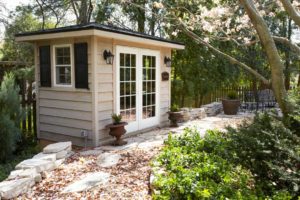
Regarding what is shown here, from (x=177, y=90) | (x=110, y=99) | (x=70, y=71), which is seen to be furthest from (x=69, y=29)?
(x=177, y=90)

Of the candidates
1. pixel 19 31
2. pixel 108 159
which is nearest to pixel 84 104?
pixel 108 159

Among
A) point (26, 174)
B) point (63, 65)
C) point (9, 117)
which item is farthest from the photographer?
point (63, 65)

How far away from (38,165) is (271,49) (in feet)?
11.4

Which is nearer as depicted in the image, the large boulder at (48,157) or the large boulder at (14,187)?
the large boulder at (14,187)

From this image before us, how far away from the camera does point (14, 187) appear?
3309 mm

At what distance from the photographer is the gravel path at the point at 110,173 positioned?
3.25m

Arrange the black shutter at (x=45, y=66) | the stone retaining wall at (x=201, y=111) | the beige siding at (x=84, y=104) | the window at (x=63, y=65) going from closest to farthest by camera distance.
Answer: the beige siding at (x=84, y=104) → the window at (x=63, y=65) → the black shutter at (x=45, y=66) → the stone retaining wall at (x=201, y=111)

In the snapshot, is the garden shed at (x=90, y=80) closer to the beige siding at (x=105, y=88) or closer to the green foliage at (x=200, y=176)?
the beige siding at (x=105, y=88)

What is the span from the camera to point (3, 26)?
45.4ft

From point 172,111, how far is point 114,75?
2336 millimetres

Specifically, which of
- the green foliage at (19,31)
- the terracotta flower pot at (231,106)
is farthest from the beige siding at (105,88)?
the green foliage at (19,31)

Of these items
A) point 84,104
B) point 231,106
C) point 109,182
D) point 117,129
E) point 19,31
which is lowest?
point 109,182

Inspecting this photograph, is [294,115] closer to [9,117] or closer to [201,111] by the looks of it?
[9,117]

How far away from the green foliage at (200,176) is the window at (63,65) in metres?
2.95
